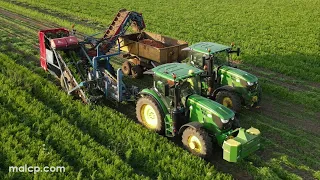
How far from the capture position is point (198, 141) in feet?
29.2

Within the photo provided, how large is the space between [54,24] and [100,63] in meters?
12.5

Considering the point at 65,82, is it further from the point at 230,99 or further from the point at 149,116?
the point at 230,99

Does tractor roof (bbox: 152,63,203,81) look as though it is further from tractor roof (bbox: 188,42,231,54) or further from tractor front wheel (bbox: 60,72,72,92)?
tractor front wheel (bbox: 60,72,72,92)

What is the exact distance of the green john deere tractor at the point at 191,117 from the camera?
8.75 meters

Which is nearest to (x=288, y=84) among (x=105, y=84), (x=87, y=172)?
(x=105, y=84)

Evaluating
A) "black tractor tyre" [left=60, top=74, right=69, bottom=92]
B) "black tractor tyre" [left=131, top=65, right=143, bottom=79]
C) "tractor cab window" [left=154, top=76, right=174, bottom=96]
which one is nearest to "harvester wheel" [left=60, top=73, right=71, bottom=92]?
"black tractor tyre" [left=60, top=74, right=69, bottom=92]

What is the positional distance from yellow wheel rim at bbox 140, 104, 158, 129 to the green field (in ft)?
1.00

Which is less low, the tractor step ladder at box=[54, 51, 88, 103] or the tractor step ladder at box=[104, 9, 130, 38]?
the tractor step ladder at box=[104, 9, 130, 38]

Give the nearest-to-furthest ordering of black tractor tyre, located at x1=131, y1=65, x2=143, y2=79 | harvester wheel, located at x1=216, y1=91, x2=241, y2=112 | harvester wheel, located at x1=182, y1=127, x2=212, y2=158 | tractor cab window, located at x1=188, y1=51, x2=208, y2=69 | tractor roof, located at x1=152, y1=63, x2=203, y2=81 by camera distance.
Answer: harvester wheel, located at x1=182, y1=127, x2=212, y2=158, tractor roof, located at x1=152, y1=63, x2=203, y2=81, harvester wheel, located at x1=216, y1=91, x2=241, y2=112, tractor cab window, located at x1=188, y1=51, x2=208, y2=69, black tractor tyre, located at x1=131, y1=65, x2=143, y2=79

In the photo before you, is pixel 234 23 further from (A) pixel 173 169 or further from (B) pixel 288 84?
(A) pixel 173 169

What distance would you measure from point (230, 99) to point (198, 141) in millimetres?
3226

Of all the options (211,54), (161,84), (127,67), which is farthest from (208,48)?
(127,67)

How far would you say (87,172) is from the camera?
26.2 feet

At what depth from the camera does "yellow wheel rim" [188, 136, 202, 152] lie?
29.3 ft
